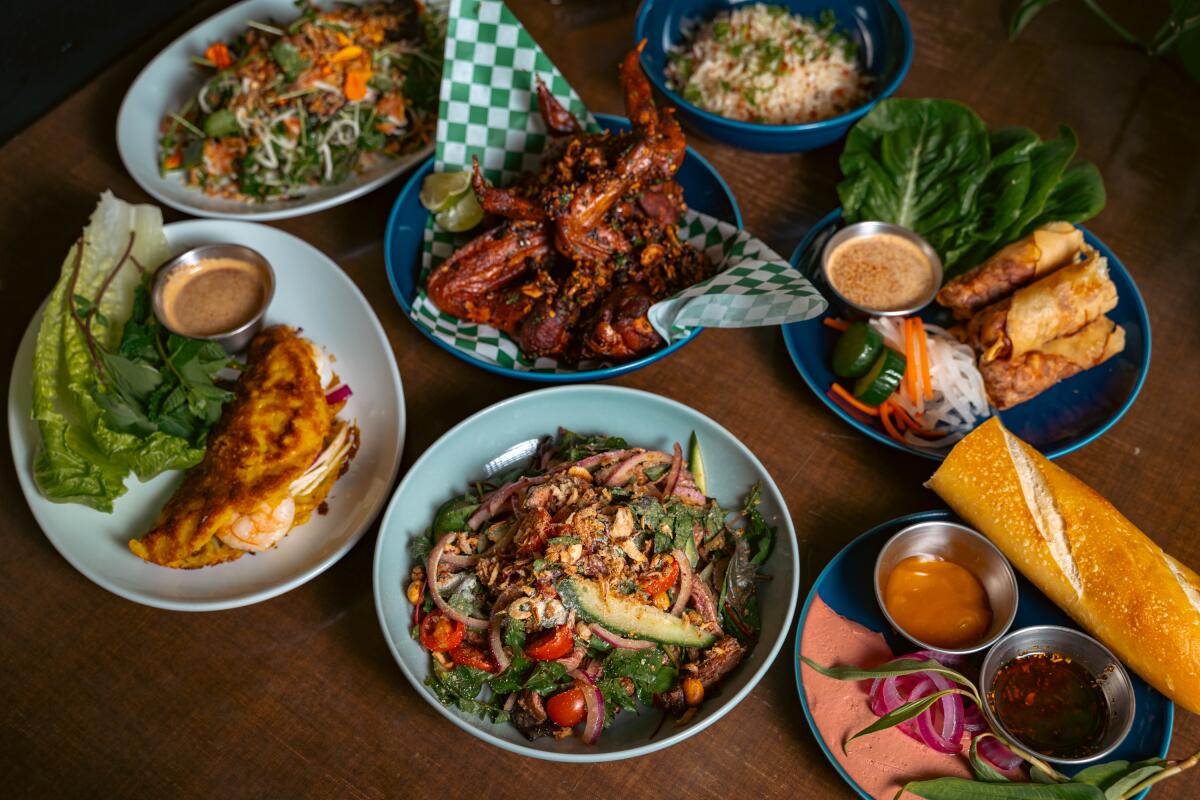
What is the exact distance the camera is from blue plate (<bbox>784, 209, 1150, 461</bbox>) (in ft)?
8.37

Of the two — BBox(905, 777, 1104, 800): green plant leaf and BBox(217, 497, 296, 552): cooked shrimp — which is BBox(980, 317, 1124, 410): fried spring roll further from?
BBox(217, 497, 296, 552): cooked shrimp

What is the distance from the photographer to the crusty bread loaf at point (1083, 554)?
2107mm

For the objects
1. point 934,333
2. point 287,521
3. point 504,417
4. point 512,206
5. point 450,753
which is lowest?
point 450,753

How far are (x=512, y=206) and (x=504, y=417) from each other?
0.69 metres

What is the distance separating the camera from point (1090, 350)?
8.74 ft

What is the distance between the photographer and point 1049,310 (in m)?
2.64

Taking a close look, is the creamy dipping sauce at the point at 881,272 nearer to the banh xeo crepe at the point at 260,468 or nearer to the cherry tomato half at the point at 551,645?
the cherry tomato half at the point at 551,645

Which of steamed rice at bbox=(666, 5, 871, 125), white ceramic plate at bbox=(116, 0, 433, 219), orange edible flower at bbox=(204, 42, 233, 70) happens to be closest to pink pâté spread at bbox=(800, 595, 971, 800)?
steamed rice at bbox=(666, 5, 871, 125)

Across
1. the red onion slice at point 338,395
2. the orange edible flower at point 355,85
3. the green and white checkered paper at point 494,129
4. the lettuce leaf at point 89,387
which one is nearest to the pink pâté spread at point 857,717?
the green and white checkered paper at point 494,129

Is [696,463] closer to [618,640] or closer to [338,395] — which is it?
[618,640]

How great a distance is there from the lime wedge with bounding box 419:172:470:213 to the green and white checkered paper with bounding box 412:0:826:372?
0.10 meters

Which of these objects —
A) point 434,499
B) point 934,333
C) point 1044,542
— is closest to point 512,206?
point 434,499

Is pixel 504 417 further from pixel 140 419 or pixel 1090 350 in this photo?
pixel 1090 350

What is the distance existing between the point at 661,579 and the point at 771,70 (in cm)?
209
